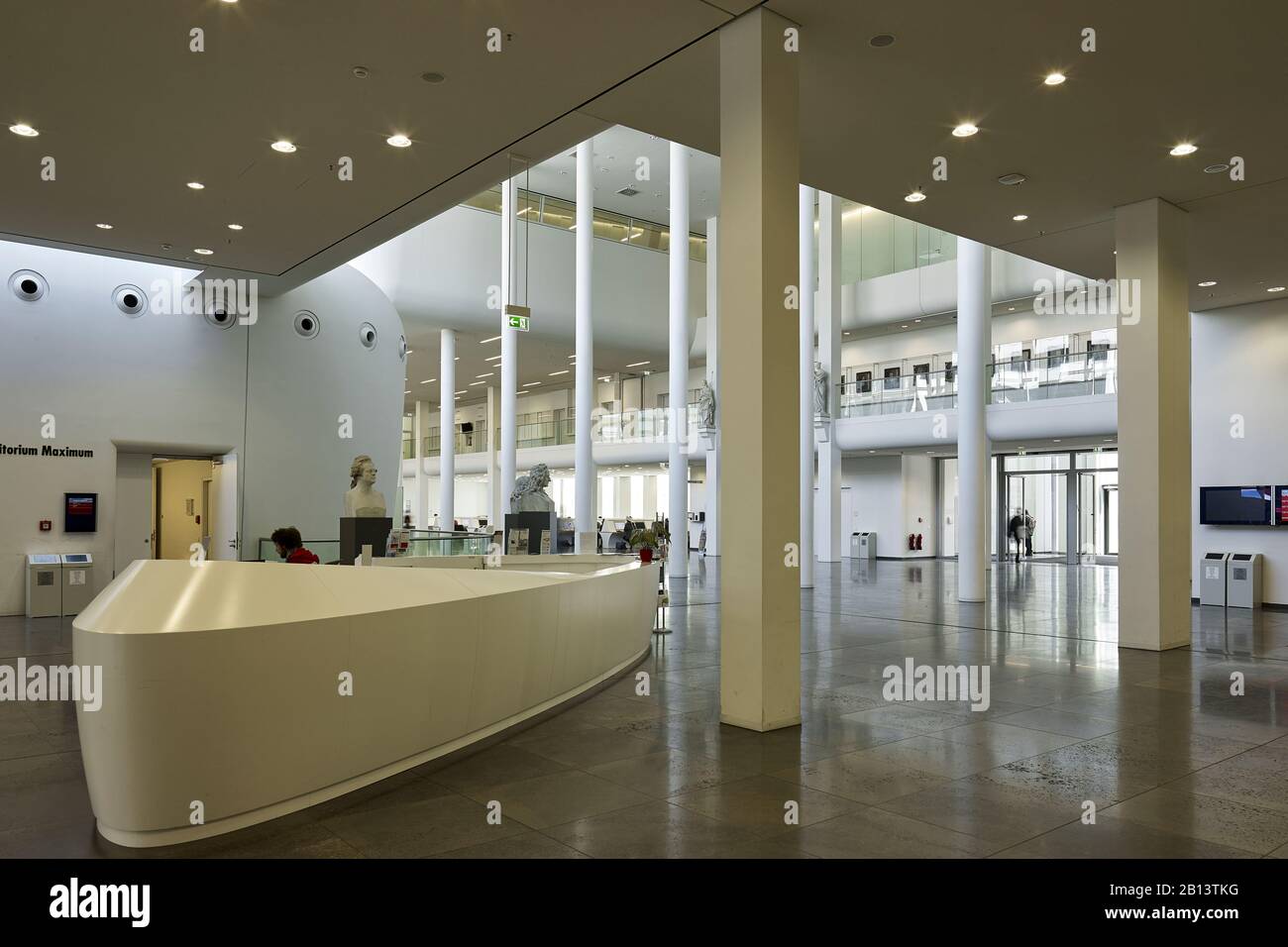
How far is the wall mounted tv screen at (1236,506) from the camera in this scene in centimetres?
1566

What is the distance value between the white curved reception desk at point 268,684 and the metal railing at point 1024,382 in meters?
18.6

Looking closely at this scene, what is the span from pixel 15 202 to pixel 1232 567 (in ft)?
62.5

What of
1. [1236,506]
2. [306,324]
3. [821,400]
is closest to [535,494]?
[306,324]

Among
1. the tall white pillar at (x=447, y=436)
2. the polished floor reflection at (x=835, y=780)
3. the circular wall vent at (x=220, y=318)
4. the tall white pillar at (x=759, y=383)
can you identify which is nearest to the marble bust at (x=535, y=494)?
the circular wall vent at (x=220, y=318)

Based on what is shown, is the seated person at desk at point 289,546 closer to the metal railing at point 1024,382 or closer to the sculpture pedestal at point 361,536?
the sculpture pedestal at point 361,536

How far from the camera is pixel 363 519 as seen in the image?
1044cm

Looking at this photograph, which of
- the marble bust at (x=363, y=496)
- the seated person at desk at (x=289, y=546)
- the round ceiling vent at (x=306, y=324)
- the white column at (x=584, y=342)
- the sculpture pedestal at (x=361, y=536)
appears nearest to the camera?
the seated person at desk at (x=289, y=546)

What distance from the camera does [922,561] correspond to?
1173 inches

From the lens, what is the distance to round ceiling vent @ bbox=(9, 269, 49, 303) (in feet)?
46.2

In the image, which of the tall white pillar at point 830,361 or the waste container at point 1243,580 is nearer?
the waste container at point 1243,580

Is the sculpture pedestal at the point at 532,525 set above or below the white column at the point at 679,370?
below
